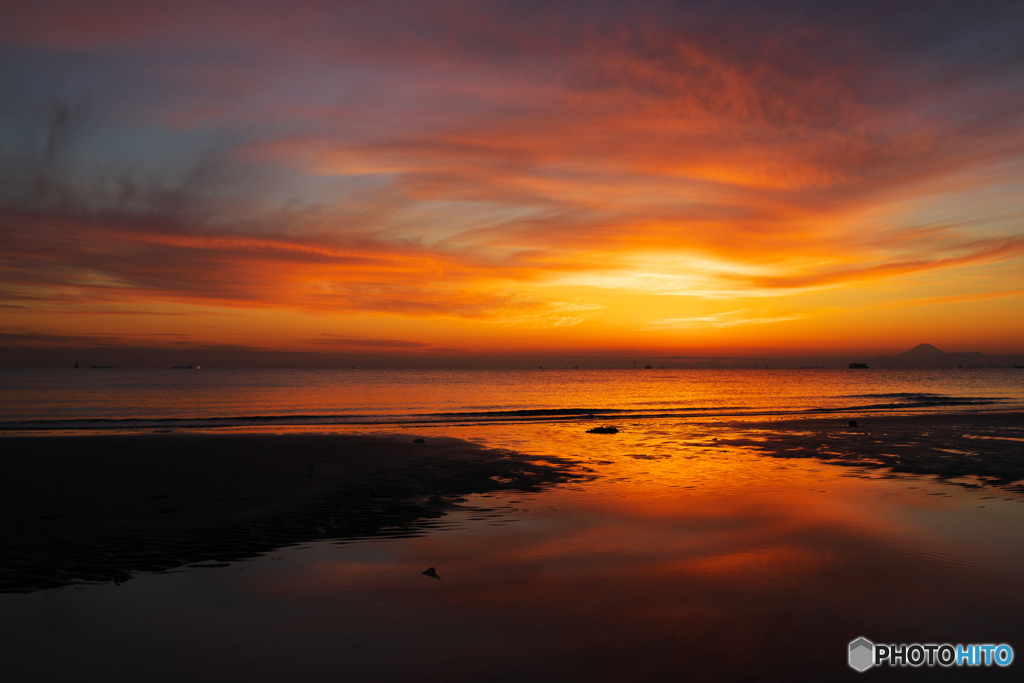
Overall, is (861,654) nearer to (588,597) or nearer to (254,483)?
(588,597)

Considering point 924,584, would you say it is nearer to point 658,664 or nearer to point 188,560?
point 658,664

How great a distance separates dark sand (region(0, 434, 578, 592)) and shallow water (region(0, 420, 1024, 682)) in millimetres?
1031

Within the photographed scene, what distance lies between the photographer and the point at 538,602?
868cm

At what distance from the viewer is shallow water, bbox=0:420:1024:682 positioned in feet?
22.3

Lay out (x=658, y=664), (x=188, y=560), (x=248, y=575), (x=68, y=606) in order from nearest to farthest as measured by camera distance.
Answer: (x=658, y=664), (x=68, y=606), (x=248, y=575), (x=188, y=560)

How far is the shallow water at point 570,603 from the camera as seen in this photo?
22.3 feet

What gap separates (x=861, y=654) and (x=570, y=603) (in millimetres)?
3585

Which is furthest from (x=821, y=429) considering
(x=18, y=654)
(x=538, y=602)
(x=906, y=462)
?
(x=18, y=654)

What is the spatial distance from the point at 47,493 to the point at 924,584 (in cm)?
1889

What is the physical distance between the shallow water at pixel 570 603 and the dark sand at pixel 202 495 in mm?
1031
